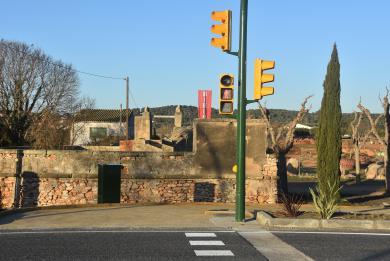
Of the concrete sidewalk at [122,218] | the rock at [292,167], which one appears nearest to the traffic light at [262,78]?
the concrete sidewalk at [122,218]

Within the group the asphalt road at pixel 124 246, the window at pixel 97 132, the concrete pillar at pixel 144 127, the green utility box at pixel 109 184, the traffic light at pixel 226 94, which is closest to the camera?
the asphalt road at pixel 124 246

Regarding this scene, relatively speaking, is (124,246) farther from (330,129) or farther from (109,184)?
(330,129)

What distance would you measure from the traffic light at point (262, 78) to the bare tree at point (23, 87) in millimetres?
33003

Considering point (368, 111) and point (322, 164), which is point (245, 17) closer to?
point (322, 164)

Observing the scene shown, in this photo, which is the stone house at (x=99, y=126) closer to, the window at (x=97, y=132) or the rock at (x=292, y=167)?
the window at (x=97, y=132)

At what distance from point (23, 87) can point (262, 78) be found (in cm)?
3652

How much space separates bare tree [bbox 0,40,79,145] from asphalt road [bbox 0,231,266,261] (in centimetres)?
3300

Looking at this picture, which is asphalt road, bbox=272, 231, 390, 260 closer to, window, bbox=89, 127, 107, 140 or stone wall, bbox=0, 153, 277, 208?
stone wall, bbox=0, 153, 277, 208

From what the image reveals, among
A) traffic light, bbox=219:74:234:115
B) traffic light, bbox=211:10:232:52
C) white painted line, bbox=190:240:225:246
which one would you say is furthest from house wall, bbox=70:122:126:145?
white painted line, bbox=190:240:225:246

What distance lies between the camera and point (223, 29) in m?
12.2

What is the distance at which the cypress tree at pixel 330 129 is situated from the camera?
2053 centimetres

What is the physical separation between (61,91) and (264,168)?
3372 cm

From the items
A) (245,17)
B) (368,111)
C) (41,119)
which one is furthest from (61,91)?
(245,17)

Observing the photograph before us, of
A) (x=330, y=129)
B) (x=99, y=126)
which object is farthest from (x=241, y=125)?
(x=99, y=126)
